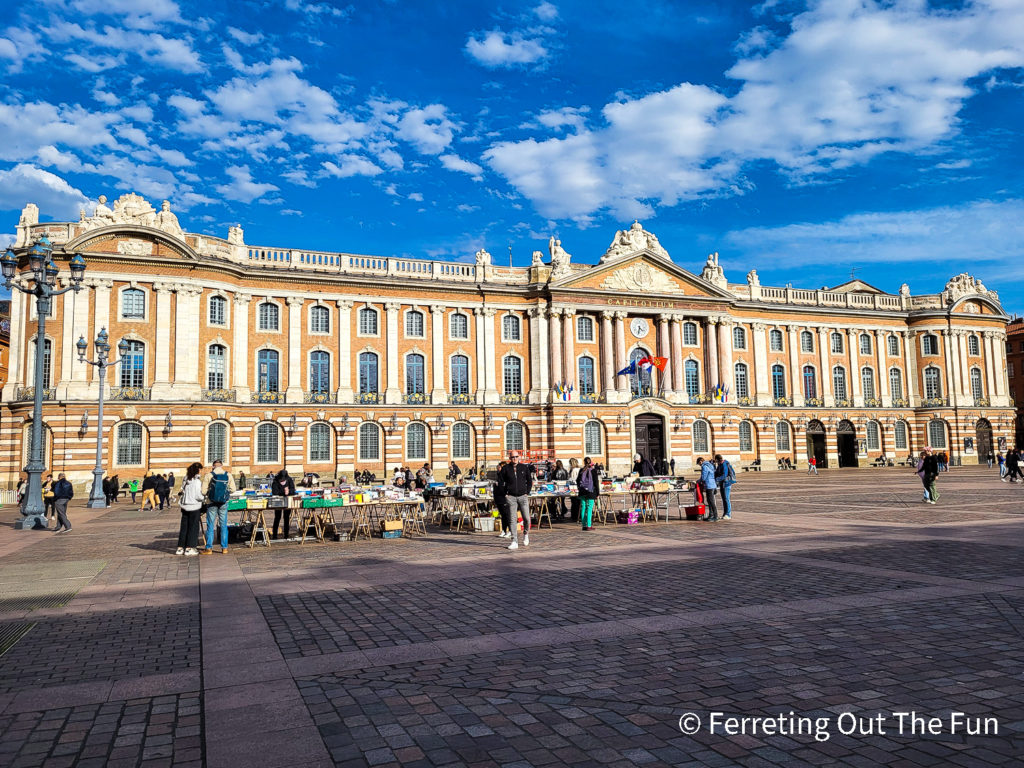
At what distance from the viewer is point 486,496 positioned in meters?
19.5

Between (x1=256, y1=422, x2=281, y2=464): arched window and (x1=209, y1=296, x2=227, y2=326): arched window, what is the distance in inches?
240

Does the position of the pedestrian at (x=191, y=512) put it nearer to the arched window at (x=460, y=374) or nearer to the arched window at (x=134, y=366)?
the arched window at (x=134, y=366)

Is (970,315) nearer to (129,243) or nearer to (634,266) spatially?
(634,266)

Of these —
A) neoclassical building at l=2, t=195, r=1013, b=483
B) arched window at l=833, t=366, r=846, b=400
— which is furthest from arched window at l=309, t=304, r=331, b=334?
arched window at l=833, t=366, r=846, b=400

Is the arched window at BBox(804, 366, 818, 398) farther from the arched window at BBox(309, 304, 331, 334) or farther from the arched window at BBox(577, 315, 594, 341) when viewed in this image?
the arched window at BBox(309, 304, 331, 334)

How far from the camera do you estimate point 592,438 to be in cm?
4850

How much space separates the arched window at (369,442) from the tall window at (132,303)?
13.3 m

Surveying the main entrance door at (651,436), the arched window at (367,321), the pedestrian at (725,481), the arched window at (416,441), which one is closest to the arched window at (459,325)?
the arched window at (367,321)

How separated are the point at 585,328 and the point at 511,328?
4904 millimetres

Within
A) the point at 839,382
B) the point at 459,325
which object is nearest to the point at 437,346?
the point at 459,325

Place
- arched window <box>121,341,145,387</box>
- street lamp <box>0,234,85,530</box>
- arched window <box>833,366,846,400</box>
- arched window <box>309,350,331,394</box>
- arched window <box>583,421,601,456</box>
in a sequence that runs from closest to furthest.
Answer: street lamp <box>0,234,85,530</box> < arched window <box>121,341,145,387</box> < arched window <box>309,350,331,394</box> < arched window <box>583,421,601,456</box> < arched window <box>833,366,846,400</box>

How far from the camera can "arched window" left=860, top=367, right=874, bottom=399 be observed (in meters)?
58.2

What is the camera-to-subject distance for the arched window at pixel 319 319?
44781 mm

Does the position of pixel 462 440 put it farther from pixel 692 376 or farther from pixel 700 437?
pixel 692 376
